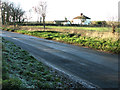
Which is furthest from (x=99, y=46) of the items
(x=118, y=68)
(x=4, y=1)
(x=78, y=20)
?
(x=78, y=20)

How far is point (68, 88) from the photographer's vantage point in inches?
235

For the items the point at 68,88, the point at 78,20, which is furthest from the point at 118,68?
the point at 78,20

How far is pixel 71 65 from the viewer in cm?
938

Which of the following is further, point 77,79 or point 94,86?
point 77,79

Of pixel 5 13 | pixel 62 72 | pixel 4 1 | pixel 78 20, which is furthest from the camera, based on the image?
pixel 78 20

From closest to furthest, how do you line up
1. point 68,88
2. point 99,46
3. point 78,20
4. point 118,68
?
point 68,88
point 118,68
point 99,46
point 78,20

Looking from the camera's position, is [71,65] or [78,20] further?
[78,20]

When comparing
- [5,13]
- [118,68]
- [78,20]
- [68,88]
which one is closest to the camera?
[68,88]

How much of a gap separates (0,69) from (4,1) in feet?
176

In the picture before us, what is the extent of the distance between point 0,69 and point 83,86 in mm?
3341

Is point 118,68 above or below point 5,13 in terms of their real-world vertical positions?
below

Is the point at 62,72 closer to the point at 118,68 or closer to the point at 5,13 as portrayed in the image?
the point at 118,68

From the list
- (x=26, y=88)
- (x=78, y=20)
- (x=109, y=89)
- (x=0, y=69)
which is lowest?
(x=109, y=89)

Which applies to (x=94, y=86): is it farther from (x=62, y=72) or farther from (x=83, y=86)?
(x=62, y=72)
